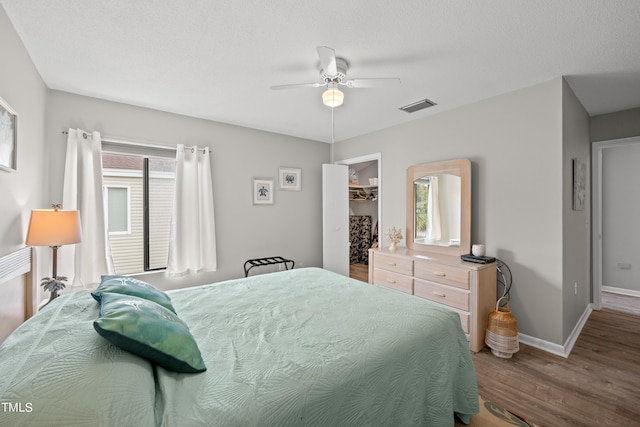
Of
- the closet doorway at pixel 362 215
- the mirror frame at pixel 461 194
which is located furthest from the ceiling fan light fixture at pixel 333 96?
the closet doorway at pixel 362 215

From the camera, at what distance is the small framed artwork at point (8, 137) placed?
164cm

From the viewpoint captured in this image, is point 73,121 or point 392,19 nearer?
point 392,19

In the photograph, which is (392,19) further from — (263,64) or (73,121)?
(73,121)

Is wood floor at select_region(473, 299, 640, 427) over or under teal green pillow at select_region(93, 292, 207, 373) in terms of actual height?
under

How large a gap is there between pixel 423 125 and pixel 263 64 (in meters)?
2.27

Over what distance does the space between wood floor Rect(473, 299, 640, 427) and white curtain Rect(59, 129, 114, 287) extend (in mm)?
3843

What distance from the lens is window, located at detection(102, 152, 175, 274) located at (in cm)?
351

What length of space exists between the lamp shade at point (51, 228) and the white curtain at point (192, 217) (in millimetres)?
1369

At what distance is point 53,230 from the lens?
201 centimetres

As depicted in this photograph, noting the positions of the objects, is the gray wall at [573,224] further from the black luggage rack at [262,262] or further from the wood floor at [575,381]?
the black luggage rack at [262,262]

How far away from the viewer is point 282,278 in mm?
2488

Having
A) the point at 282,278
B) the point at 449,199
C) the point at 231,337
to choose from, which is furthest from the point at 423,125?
the point at 231,337

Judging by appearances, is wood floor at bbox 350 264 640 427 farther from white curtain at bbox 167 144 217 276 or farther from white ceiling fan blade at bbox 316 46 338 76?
white curtain at bbox 167 144 217 276

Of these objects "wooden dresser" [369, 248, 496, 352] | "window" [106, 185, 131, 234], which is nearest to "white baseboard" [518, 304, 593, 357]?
"wooden dresser" [369, 248, 496, 352]
